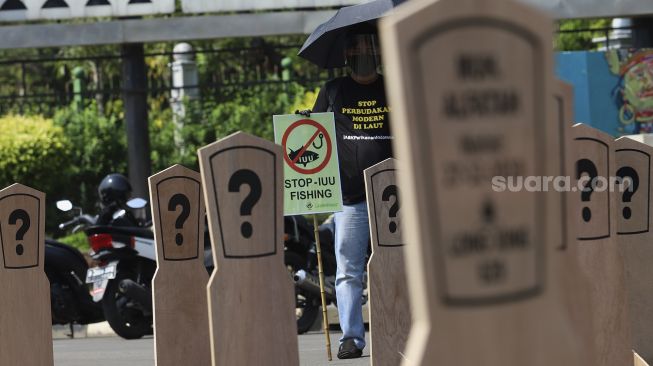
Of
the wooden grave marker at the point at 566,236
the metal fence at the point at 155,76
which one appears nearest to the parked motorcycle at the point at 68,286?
the metal fence at the point at 155,76

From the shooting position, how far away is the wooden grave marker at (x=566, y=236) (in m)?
3.15

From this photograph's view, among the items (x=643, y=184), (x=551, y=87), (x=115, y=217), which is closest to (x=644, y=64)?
(x=115, y=217)

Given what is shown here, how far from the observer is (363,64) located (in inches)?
287

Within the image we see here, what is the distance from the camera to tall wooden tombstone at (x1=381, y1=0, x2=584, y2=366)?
283cm

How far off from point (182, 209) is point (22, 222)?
2.98ft

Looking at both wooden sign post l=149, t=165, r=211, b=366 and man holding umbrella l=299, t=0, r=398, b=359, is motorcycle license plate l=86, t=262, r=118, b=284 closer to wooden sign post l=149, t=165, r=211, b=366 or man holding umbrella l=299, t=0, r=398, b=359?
man holding umbrella l=299, t=0, r=398, b=359

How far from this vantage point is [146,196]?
1294 cm

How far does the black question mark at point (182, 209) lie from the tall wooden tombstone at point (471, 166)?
304cm

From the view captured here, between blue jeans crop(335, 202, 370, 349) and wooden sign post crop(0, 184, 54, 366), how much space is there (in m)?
1.74

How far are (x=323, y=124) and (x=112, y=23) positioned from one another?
237 inches

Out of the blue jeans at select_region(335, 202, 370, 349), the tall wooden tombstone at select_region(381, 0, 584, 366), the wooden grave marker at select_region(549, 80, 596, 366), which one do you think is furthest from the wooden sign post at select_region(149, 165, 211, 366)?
the tall wooden tombstone at select_region(381, 0, 584, 366)

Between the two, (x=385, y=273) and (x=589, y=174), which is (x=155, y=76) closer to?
(x=385, y=273)

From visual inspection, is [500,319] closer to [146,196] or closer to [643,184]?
[643,184]

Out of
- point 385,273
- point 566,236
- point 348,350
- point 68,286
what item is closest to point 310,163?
point 348,350
